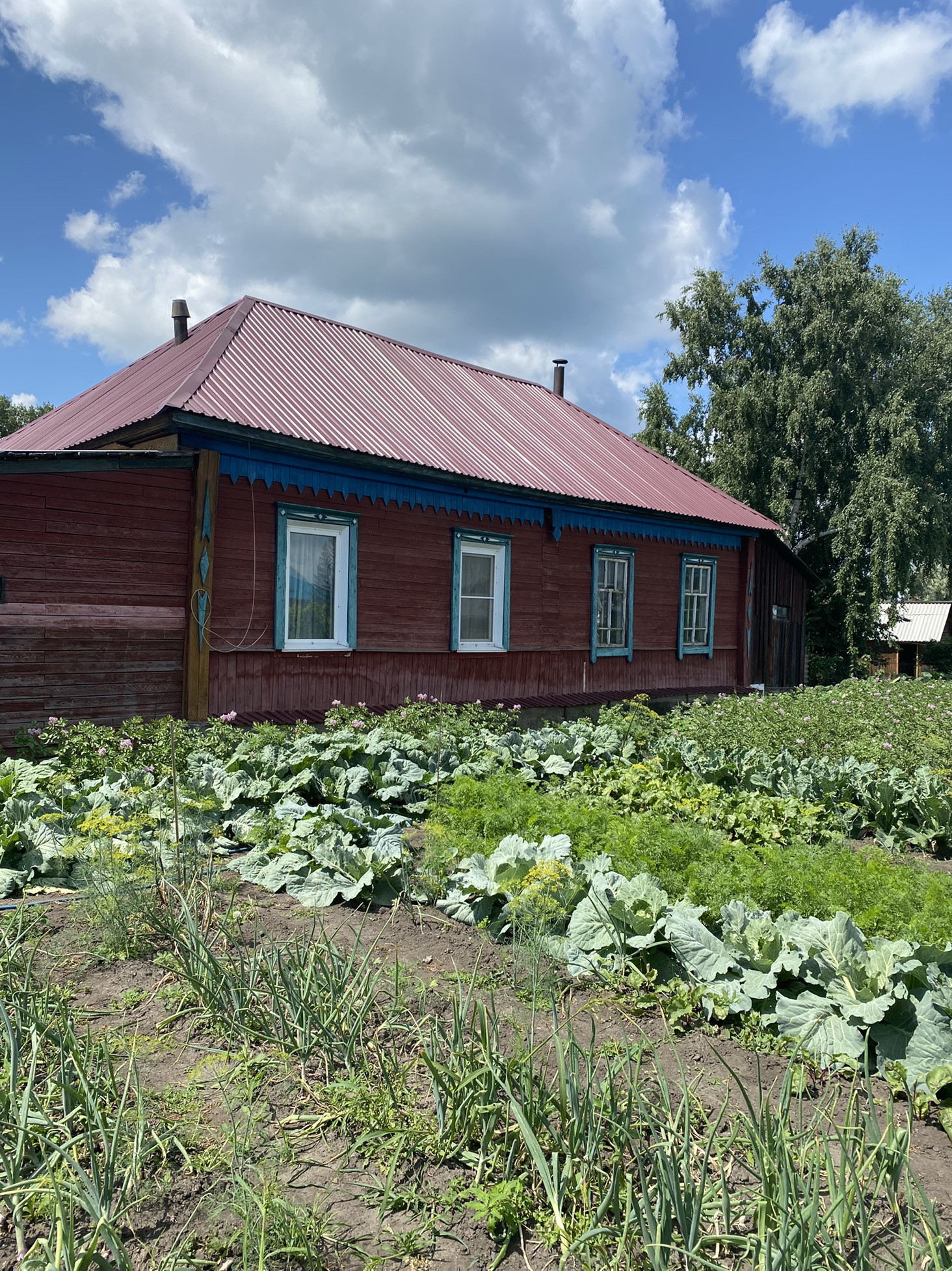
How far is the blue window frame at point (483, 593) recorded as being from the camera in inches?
465

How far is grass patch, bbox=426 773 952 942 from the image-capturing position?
3.84 metres

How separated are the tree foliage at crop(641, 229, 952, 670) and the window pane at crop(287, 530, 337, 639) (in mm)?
19262

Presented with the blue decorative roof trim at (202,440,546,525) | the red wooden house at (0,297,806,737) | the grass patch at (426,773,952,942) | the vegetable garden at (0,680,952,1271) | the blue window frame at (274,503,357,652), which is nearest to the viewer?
the vegetable garden at (0,680,952,1271)

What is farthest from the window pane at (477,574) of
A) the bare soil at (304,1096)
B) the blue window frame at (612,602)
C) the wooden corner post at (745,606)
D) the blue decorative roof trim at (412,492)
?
the bare soil at (304,1096)

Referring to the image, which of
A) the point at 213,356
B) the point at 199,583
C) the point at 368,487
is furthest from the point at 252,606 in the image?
the point at 213,356

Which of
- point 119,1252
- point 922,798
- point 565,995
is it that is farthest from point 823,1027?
point 922,798

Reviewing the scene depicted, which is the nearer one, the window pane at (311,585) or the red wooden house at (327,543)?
the red wooden house at (327,543)

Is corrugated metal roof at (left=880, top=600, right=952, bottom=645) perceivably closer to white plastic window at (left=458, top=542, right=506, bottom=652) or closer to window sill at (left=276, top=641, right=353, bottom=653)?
white plastic window at (left=458, top=542, right=506, bottom=652)

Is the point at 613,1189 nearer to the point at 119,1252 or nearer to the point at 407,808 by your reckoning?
the point at 119,1252

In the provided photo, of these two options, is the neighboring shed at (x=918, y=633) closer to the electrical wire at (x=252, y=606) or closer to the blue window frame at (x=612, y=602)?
the blue window frame at (x=612, y=602)

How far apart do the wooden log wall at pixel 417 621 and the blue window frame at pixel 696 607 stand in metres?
0.23

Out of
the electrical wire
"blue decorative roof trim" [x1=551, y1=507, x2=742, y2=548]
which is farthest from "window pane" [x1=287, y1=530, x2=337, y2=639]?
"blue decorative roof trim" [x1=551, y1=507, x2=742, y2=548]

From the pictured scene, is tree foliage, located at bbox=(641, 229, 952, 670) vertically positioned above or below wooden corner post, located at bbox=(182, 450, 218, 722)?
above

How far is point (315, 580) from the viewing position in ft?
33.3
